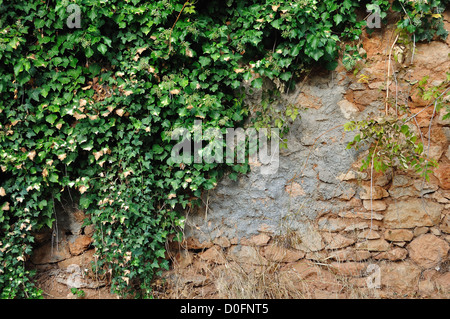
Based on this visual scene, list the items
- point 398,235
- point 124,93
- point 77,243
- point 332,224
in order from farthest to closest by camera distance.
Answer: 1. point 77,243
2. point 332,224
3. point 398,235
4. point 124,93

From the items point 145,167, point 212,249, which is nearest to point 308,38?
point 145,167

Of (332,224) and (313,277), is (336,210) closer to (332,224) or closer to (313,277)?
(332,224)

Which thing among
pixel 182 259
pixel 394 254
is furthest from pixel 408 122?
pixel 182 259

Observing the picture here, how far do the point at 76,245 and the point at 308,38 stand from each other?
263cm

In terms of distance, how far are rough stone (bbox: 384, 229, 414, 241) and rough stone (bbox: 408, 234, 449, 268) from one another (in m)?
0.06

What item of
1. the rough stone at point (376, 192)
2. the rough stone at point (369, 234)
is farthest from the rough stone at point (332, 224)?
the rough stone at point (376, 192)

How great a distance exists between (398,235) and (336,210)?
20.9 inches

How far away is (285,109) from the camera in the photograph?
10.2 ft

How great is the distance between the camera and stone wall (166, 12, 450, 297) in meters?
2.95

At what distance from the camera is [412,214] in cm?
299

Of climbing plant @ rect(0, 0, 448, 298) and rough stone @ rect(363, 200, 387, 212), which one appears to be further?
rough stone @ rect(363, 200, 387, 212)

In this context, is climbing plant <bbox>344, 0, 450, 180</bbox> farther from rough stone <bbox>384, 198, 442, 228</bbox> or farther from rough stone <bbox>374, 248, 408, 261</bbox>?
rough stone <bbox>374, 248, 408, 261</bbox>

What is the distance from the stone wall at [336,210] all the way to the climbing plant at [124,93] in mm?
236

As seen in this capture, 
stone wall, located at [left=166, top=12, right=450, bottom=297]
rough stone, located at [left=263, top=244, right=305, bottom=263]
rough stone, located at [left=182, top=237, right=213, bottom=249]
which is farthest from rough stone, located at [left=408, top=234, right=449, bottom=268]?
rough stone, located at [left=182, top=237, right=213, bottom=249]
